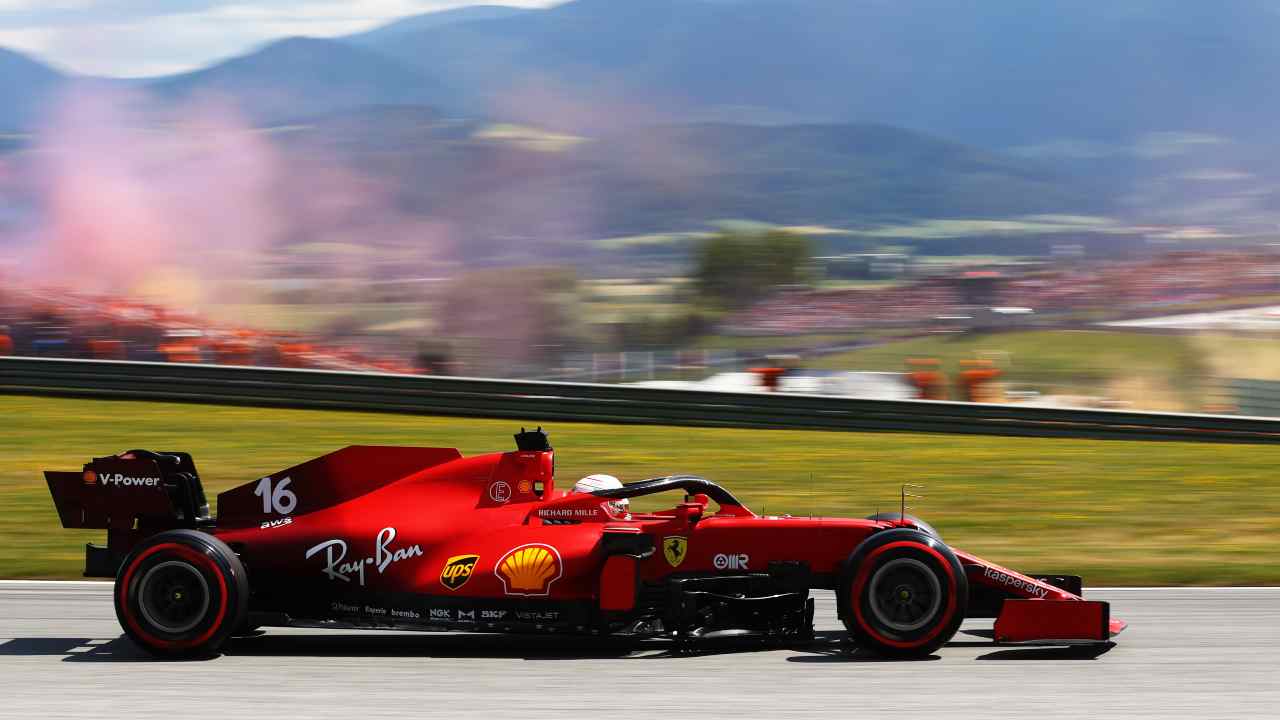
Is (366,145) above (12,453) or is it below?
above

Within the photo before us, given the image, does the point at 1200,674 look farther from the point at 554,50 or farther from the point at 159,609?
the point at 554,50

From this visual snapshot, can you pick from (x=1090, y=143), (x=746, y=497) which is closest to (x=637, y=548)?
(x=746, y=497)

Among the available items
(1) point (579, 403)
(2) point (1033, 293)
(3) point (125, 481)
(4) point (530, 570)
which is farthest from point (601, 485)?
(2) point (1033, 293)

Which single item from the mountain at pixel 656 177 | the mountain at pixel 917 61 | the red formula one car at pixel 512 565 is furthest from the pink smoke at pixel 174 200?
the mountain at pixel 917 61

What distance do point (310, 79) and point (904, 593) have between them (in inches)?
3523

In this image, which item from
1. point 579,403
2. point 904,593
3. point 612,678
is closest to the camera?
point 612,678

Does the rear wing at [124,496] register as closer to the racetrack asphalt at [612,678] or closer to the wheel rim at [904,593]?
the racetrack asphalt at [612,678]

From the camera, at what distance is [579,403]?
1880 cm

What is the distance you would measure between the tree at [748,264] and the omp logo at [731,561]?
34.4 metres

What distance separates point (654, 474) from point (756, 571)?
8.23m

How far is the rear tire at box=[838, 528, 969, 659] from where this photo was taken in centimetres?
602

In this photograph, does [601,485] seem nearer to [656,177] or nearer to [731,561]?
Result: [731,561]

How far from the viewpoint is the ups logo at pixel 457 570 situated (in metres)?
6.09

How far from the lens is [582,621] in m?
6.07
